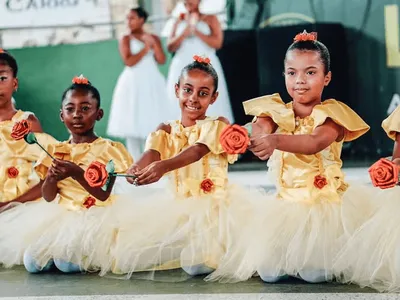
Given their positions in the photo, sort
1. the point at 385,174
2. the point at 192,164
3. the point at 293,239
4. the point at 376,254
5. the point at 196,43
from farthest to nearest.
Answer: the point at 196,43 < the point at 192,164 < the point at 293,239 < the point at 376,254 < the point at 385,174

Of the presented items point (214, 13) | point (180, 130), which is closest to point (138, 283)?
point (180, 130)

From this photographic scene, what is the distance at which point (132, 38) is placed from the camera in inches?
216

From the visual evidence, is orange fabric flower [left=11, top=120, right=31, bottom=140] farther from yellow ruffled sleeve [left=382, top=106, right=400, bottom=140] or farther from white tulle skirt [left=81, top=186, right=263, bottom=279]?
yellow ruffled sleeve [left=382, top=106, right=400, bottom=140]

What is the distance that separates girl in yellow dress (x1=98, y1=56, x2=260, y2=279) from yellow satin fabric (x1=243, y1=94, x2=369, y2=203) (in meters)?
0.20

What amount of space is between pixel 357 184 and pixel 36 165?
4.71 feet

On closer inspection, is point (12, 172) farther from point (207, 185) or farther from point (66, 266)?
point (207, 185)

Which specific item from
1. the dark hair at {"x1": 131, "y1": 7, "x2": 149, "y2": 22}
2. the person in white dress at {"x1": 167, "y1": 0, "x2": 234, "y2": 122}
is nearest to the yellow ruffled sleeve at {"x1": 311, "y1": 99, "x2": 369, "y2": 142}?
the person in white dress at {"x1": 167, "y1": 0, "x2": 234, "y2": 122}

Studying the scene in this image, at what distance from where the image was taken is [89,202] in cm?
290

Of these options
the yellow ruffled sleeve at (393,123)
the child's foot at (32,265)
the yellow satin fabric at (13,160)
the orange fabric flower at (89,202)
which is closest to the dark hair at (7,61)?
the yellow satin fabric at (13,160)

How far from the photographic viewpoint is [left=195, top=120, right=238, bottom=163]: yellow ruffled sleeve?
2.69 m

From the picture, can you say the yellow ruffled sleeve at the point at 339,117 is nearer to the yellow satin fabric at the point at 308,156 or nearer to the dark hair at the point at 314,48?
the yellow satin fabric at the point at 308,156

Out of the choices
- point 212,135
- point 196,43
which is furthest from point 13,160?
point 196,43

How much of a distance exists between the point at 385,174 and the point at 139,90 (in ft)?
11.5

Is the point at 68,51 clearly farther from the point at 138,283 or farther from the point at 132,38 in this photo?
the point at 138,283
